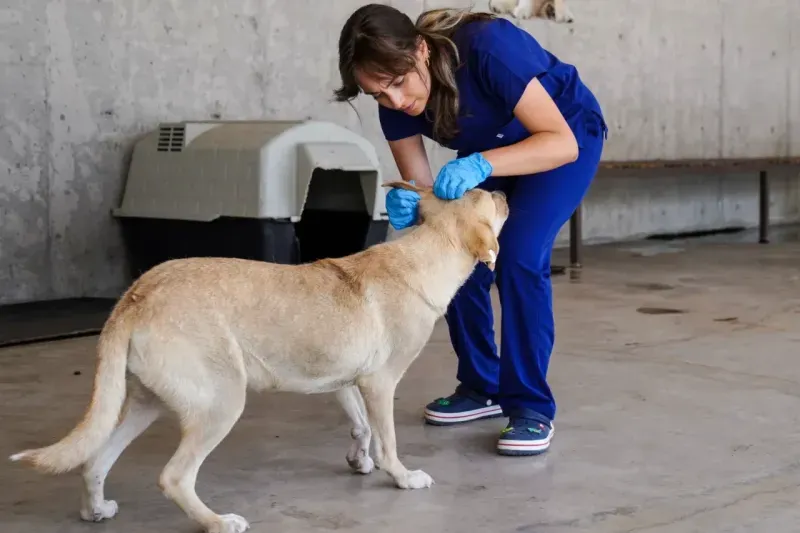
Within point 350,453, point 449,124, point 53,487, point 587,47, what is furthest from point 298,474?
point 587,47

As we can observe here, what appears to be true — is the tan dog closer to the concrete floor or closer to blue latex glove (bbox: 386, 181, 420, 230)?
blue latex glove (bbox: 386, 181, 420, 230)

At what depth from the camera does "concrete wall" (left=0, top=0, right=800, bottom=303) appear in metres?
5.82

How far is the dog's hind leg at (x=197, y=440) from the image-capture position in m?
2.48

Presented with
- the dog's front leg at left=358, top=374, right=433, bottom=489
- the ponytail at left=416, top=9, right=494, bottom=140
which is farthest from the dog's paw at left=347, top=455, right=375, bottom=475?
the ponytail at left=416, top=9, right=494, bottom=140

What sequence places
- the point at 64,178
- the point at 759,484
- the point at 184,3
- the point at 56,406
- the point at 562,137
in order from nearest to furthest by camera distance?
the point at 759,484
the point at 562,137
the point at 56,406
the point at 64,178
the point at 184,3

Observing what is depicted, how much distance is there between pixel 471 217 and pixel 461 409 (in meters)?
0.90

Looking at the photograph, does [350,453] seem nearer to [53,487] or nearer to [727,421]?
[53,487]

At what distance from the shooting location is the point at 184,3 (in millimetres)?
6352

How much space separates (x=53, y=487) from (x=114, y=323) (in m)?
0.70

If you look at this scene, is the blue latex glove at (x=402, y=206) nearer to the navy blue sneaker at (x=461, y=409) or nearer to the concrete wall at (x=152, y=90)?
the navy blue sneaker at (x=461, y=409)

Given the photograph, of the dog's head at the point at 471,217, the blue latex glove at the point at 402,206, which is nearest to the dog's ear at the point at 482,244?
the dog's head at the point at 471,217

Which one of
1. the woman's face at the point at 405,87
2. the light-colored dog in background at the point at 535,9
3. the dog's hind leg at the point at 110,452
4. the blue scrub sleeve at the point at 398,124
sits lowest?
the dog's hind leg at the point at 110,452

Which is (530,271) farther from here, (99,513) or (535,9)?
(535,9)

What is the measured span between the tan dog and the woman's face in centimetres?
24
